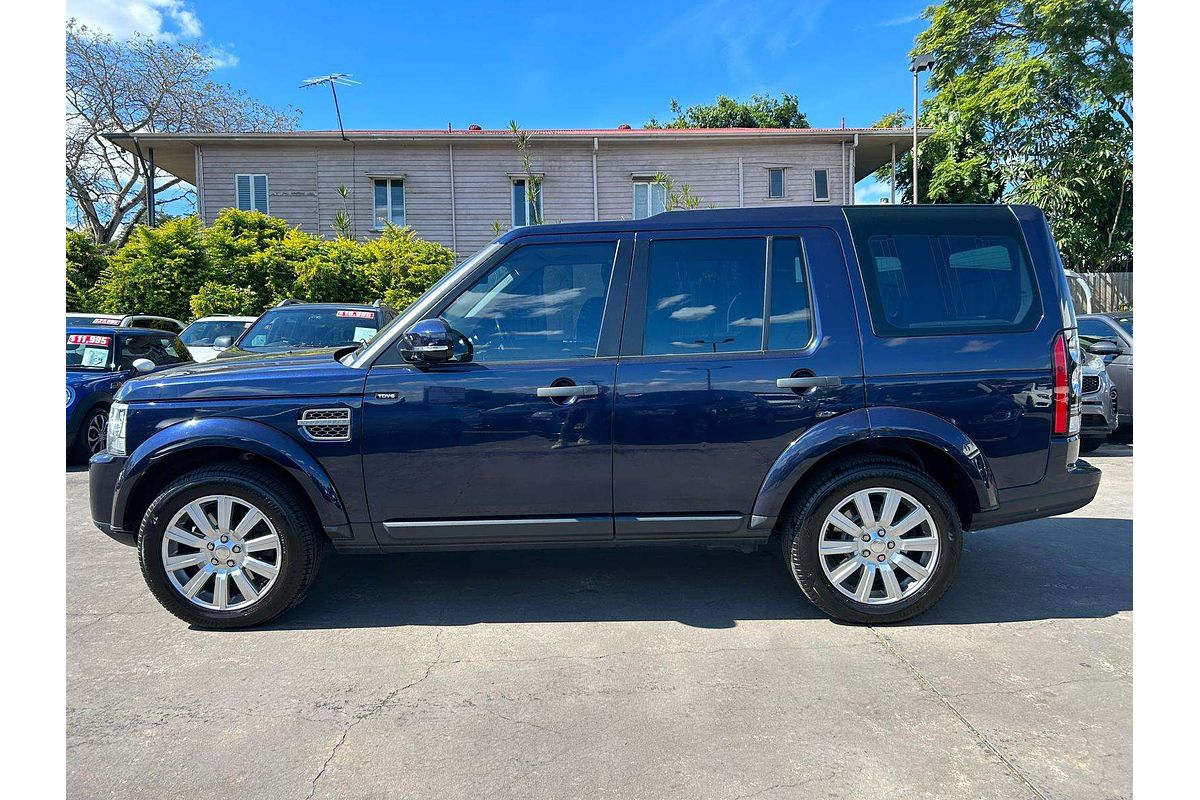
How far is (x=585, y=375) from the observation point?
3.75 meters

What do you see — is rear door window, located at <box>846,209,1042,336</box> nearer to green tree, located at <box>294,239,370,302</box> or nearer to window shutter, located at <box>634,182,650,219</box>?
green tree, located at <box>294,239,370,302</box>

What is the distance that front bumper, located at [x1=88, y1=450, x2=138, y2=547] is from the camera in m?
3.76

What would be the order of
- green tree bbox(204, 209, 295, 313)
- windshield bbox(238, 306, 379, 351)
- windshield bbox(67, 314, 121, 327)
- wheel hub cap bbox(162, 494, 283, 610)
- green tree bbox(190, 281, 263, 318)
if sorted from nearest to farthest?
wheel hub cap bbox(162, 494, 283, 610) < windshield bbox(238, 306, 379, 351) < windshield bbox(67, 314, 121, 327) < green tree bbox(190, 281, 263, 318) < green tree bbox(204, 209, 295, 313)

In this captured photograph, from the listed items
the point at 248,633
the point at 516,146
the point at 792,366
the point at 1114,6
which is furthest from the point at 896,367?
the point at 1114,6

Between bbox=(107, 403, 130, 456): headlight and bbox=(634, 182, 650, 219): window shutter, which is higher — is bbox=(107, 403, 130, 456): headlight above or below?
below

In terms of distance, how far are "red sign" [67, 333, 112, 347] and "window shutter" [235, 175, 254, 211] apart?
14860 millimetres

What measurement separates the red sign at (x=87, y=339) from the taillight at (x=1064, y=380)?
375 inches

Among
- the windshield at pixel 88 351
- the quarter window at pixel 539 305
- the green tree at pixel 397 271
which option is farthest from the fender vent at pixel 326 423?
the green tree at pixel 397 271

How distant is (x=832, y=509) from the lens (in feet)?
12.4

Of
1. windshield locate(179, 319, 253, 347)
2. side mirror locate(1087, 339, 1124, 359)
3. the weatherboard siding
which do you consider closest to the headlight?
windshield locate(179, 319, 253, 347)

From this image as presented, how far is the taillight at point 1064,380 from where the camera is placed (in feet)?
12.4

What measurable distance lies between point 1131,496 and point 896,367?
14.9ft

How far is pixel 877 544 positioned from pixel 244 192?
75.4ft

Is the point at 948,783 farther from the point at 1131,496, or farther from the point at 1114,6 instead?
the point at 1114,6
